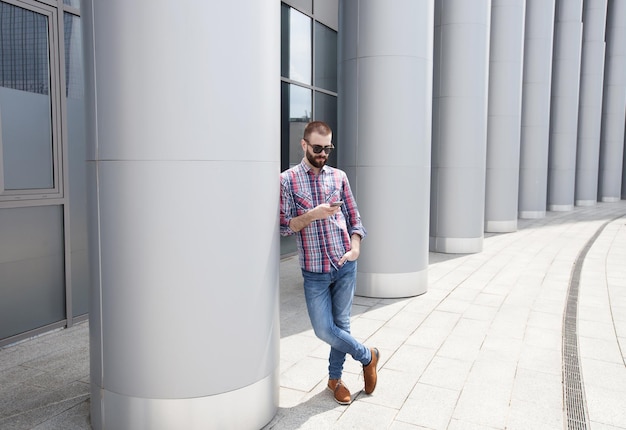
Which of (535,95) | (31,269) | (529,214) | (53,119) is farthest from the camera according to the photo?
(529,214)

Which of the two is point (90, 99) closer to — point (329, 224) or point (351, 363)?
point (329, 224)

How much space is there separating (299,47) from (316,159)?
8557 mm

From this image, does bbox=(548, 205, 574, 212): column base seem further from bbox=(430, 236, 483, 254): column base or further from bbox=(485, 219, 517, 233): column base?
bbox=(430, 236, 483, 254): column base

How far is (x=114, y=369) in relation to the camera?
11.4ft

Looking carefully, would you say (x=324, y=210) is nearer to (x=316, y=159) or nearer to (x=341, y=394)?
(x=316, y=159)

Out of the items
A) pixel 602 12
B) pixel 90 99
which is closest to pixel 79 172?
pixel 90 99

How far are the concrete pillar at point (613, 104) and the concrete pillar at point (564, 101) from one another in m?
7.75

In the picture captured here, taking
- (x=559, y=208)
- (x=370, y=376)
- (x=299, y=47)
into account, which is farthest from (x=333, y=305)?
(x=559, y=208)

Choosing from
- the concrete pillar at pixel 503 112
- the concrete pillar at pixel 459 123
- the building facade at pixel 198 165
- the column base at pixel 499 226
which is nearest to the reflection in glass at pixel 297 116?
the building facade at pixel 198 165

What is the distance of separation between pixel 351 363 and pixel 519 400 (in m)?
1.49

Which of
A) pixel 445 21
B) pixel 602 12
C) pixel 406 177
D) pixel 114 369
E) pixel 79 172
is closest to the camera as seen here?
pixel 114 369

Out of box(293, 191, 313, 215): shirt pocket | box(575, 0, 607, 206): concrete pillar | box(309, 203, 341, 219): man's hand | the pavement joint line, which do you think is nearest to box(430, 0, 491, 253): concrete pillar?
the pavement joint line

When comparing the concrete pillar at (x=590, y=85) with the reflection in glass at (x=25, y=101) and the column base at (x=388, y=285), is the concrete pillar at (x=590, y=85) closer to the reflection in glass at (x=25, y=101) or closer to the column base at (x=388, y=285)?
the column base at (x=388, y=285)

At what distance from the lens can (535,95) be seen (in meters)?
20.0
